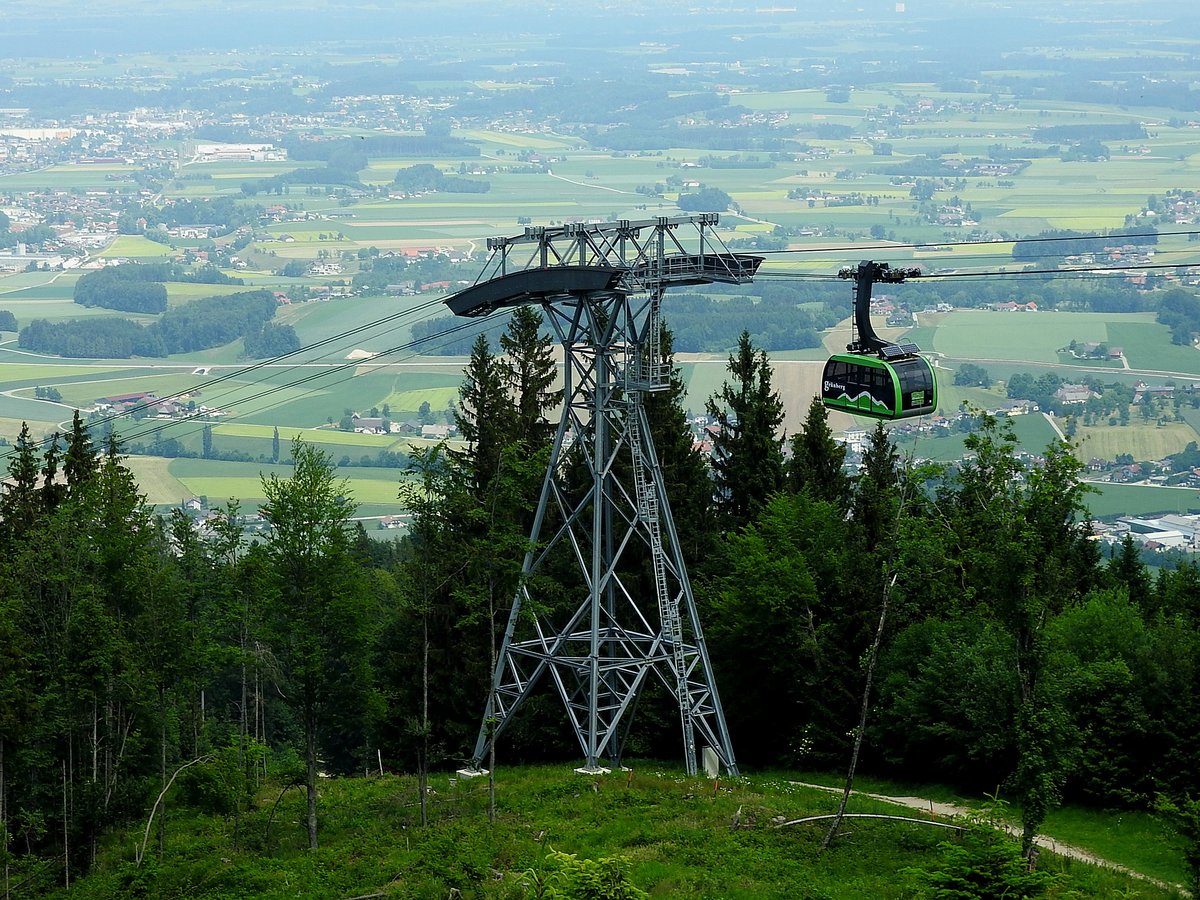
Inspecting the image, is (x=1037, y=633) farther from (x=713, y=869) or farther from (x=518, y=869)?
(x=518, y=869)

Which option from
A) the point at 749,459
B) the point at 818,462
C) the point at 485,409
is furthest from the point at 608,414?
the point at 818,462

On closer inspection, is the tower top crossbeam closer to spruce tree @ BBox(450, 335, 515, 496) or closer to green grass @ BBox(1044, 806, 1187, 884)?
spruce tree @ BBox(450, 335, 515, 496)

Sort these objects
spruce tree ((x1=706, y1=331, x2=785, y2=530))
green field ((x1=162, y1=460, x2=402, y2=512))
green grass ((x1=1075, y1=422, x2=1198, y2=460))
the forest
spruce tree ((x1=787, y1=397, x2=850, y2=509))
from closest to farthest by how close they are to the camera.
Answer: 1. the forest
2. spruce tree ((x1=787, y1=397, x2=850, y2=509))
3. spruce tree ((x1=706, y1=331, x2=785, y2=530))
4. green grass ((x1=1075, y1=422, x2=1198, y2=460))
5. green field ((x1=162, y1=460, x2=402, y2=512))

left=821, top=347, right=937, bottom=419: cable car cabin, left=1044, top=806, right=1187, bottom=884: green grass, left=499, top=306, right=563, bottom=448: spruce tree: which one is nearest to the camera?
left=1044, top=806, right=1187, bottom=884: green grass

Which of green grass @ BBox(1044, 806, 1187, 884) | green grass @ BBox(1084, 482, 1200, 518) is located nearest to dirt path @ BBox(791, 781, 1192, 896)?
green grass @ BBox(1044, 806, 1187, 884)

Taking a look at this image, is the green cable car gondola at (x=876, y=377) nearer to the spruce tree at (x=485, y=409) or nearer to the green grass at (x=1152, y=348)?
the spruce tree at (x=485, y=409)

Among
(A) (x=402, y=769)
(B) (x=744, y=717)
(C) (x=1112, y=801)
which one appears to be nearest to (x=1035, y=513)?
(C) (x=1112, y=801)

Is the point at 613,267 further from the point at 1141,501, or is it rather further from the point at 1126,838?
the point at 1141,501
